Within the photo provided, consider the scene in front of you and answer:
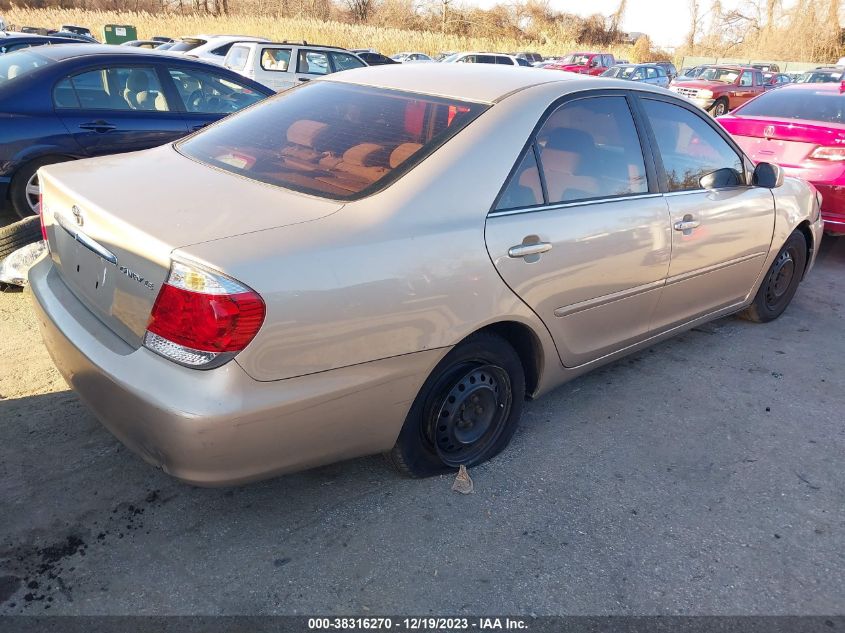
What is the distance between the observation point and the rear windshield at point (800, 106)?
6590mm

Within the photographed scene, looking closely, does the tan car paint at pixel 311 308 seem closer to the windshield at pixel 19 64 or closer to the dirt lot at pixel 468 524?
the dirt lot at pixel 468 524

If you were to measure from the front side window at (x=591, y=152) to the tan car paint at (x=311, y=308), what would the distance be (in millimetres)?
151

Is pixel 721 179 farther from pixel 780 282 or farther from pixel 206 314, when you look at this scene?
pixel 206 314

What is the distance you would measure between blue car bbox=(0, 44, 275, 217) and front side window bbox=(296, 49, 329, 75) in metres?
6.88

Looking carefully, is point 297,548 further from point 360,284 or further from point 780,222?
point 780,222

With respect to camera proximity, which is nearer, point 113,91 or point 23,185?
point 23,185

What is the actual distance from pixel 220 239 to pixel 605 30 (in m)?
61.1

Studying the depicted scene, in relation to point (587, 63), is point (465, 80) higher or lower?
lower

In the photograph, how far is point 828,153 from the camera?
5.98 meters

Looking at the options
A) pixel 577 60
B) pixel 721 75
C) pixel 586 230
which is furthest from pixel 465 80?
pixel 577 60

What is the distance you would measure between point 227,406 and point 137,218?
0.71 metres

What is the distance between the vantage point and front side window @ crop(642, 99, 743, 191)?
3436mm

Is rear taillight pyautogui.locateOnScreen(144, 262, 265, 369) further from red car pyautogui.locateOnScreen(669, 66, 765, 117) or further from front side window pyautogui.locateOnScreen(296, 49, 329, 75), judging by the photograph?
Answer: red car pyautogui.locateOnScreen(669, 66, 765, 117)

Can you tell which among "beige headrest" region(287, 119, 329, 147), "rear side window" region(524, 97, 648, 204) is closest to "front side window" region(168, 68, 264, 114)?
"beige headrest" region(287, 119, 329, 147)
